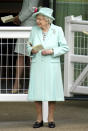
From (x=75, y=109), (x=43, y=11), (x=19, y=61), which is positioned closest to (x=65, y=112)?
(x=75, y=109)

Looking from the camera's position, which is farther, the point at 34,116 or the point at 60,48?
the point at 34,116

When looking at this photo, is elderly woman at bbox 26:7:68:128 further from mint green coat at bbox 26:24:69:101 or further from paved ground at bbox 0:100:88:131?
paved ground at bbox 0:100:88:131

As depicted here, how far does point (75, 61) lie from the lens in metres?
8.34

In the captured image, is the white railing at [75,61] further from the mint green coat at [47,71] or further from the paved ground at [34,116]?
the mint green coat at [47,71]

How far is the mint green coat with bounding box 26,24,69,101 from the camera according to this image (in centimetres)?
737

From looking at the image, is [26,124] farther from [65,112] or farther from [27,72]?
[65,112]

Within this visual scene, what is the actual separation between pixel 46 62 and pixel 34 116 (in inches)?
61.9

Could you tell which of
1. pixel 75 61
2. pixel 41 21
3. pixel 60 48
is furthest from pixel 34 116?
pixel 41 21

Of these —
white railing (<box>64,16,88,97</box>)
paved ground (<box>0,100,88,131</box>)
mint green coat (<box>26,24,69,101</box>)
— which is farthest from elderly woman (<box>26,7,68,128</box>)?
white railing (<box>64,16,88,97</box>)

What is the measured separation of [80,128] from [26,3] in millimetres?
2438

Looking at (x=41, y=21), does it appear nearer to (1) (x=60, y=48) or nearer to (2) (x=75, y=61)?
(1) (x=60, y=48)

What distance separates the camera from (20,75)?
7805 millimetres

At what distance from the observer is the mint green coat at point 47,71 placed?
290 inches

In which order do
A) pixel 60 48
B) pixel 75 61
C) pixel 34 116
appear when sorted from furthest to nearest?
pixel 34 116 < pixel 75 61 < pixel 60 48
